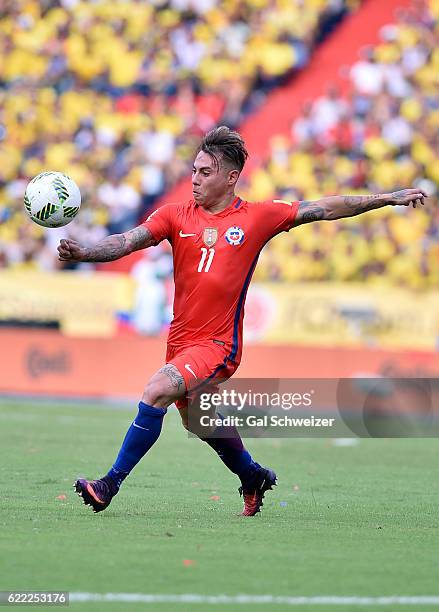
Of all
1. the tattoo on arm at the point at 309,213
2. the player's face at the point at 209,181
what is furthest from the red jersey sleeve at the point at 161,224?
the tattoo on arm at the point at 309,213

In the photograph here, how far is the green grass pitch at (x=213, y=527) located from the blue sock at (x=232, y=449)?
341 millimetres

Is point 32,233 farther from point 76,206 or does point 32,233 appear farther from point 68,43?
point 76,206

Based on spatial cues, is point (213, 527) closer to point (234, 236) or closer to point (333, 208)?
point (234, 236)

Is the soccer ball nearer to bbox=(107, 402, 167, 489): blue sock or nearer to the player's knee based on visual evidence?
the player's knee

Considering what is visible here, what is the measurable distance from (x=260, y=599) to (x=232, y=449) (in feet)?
9.03

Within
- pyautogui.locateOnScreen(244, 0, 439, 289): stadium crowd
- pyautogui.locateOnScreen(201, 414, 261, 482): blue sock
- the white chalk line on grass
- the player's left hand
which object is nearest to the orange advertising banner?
pyautogui.locateOnScreen(244, 0, 439, 289): stadium crowd

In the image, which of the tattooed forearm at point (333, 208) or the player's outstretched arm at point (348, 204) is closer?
the player's outstretched arm at point (348, 204)

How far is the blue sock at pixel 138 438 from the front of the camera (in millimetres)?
7652

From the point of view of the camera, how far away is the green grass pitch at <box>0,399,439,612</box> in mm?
5723

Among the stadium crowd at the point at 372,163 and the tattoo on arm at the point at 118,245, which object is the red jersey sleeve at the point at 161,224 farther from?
the stadium crowd at the point at 372,163

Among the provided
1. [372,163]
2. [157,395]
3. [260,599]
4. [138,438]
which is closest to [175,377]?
[157,395]

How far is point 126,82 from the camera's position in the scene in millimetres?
25000

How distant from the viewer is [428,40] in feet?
76.0

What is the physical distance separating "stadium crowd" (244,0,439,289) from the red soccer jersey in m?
12.1
